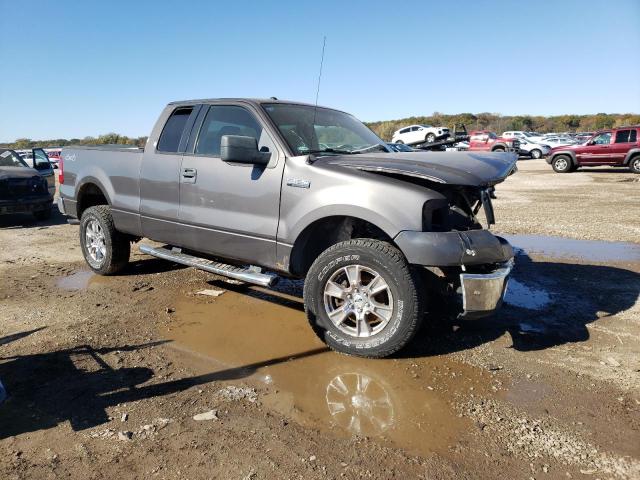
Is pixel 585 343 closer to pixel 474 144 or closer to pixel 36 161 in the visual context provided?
pixel 36 161

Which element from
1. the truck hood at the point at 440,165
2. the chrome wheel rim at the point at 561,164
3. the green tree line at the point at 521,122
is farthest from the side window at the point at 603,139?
the green tree line at the point at 521,122

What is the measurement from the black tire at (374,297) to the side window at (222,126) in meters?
1.48

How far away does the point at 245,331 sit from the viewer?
429 cm

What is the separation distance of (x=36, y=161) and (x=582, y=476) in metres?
13.0

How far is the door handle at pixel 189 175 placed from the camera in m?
4.73

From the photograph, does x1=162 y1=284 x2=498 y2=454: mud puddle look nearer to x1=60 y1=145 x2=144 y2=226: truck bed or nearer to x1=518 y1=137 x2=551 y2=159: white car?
x1=60 y1=145 x2=144 y2=226: truck bed

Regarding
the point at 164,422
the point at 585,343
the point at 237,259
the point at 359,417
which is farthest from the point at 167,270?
the point at 585,343

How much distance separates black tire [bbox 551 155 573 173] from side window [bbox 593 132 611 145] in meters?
1.26

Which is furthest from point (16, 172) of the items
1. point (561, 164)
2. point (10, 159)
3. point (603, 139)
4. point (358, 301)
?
point (603, 139)

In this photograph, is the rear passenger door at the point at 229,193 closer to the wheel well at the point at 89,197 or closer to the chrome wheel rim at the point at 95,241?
the chrome wheel rim at the point at 95,241

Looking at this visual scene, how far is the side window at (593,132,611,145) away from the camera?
777 inches

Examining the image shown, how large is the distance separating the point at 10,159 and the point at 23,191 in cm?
154

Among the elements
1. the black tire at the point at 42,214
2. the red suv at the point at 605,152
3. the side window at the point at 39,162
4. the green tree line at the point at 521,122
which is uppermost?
the green tree line at the point at 521,122

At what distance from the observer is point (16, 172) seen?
10.2m
